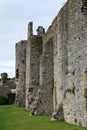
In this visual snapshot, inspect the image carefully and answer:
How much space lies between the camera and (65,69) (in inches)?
814

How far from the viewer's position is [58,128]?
16656 millimetres

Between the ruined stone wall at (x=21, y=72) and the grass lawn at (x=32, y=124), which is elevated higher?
the ruined stone wall at (x=21, y=72)

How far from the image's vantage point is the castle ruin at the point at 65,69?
17234mm

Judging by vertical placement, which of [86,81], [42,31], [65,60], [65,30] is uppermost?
[42,31]

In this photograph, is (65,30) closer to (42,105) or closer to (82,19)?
(82,19)

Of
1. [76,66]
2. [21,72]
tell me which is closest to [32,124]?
[76,66]

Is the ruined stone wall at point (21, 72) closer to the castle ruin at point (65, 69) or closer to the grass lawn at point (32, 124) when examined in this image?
the castle ruin at point (65, 69)

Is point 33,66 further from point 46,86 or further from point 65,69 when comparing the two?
point 65,69

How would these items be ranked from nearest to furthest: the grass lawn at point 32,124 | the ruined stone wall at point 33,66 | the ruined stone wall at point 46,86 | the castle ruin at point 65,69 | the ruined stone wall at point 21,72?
1. the grass lawn at point 32,124
2. the castle ruin at point 65,69
3. the ruined stone wall at point 46,86
4. the ruined stone wall at point 33,66
5. the ruined stone wall at point 21,72

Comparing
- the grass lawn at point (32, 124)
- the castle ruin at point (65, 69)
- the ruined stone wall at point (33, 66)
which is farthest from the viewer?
the ruined stone wall at point (33, 66)

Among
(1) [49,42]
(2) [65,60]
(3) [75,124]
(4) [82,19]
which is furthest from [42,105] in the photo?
(4) [82,19]

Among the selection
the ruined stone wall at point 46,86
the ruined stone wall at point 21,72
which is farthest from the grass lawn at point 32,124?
the ruined stone wall at point 21,72

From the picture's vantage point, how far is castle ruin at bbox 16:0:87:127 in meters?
17.2

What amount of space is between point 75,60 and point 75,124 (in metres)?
2.75
